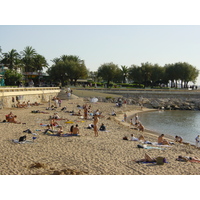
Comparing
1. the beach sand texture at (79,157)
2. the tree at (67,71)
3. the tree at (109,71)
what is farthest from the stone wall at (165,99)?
the beach sand texture at (79,157)

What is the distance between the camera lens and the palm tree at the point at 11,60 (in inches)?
2522

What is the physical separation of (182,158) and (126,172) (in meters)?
3.58

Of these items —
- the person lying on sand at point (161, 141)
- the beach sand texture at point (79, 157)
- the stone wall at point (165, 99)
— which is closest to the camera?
the beach sand texture at point (79, 157)

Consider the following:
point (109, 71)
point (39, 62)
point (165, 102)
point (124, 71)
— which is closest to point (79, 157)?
point (165, 102)

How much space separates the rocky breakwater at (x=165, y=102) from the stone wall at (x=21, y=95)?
9.83m

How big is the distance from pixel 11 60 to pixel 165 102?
3761cm

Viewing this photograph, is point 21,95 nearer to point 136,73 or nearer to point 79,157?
point 79,157

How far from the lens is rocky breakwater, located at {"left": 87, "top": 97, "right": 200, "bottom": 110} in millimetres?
46812

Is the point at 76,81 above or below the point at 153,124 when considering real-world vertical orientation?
above

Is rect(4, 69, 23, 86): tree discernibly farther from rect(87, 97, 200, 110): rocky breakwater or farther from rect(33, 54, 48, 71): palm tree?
rect(33, 54, 48, 71): palm tree

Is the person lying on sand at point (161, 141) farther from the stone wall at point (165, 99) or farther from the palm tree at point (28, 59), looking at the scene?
the palm tree at point (28, 59)

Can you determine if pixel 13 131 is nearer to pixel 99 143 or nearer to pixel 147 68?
pixel 99 143

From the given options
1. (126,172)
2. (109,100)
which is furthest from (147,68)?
(126,172)

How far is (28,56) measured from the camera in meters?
68.8
